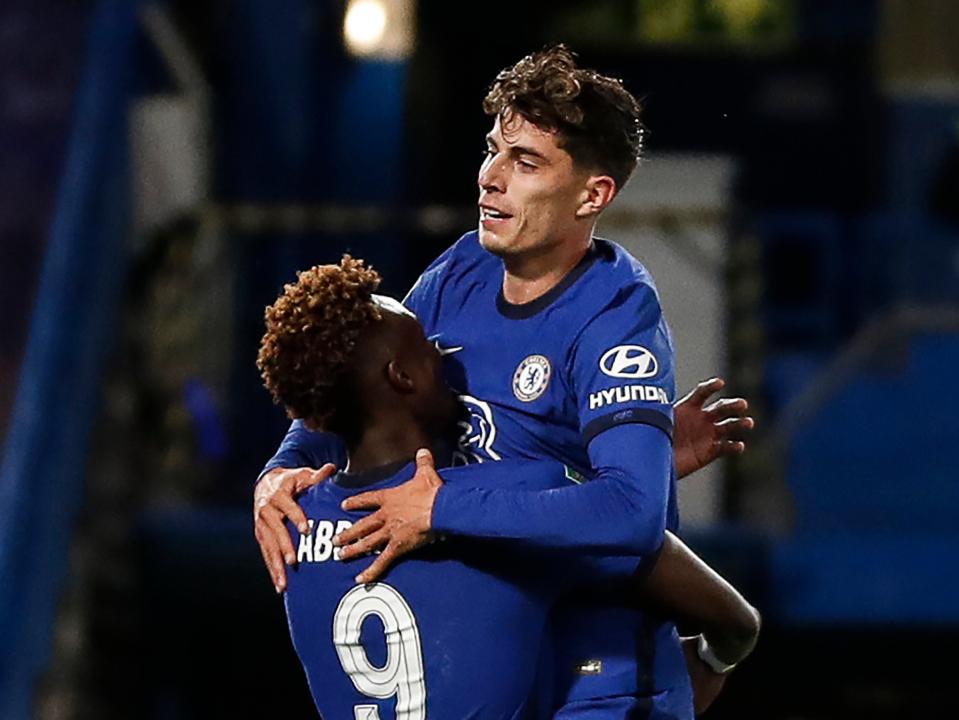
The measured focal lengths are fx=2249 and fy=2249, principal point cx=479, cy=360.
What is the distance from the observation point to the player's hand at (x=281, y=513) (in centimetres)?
346

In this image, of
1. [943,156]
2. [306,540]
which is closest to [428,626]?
[306,540]

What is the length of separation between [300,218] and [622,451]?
5943 millimetres

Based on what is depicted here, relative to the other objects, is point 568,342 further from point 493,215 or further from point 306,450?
point 306,450

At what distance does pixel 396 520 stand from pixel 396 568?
0.11 metres

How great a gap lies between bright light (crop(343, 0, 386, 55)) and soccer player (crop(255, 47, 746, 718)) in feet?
24.2

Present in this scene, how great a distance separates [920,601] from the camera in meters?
8.57

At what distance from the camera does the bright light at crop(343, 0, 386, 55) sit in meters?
10.9

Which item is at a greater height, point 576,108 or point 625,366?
point 576,108

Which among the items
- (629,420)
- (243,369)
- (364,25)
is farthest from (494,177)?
(364,25)

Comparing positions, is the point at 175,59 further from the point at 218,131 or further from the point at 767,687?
the point at 767,687

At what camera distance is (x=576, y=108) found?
3494 millimetres

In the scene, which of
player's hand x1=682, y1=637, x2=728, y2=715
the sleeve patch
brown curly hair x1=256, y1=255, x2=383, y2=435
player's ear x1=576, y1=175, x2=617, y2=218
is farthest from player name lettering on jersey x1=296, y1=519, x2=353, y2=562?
player's hand x1=682, y1=637, x2=728, y2=715

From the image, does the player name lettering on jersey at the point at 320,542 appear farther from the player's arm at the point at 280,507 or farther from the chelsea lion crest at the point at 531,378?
the chelsea lion crest at the point at 531,378

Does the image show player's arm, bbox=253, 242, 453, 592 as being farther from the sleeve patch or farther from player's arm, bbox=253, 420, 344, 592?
the sleeve patch
